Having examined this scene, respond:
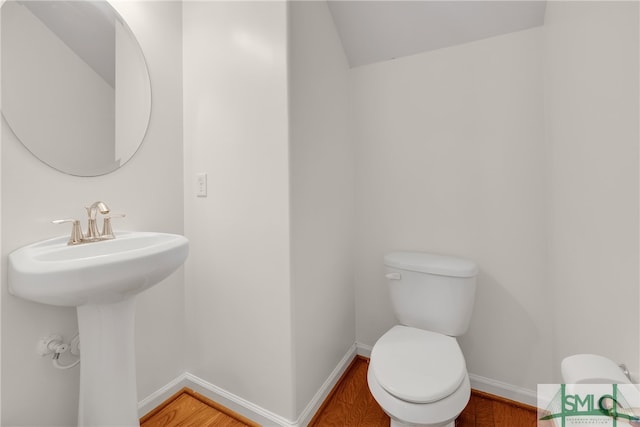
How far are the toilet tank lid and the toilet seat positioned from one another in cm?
27

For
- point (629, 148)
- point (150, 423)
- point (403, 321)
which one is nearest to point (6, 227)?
point (150, 423)

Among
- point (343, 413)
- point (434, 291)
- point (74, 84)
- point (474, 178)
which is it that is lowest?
point (343, 413)

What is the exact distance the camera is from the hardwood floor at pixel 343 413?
123 centimetres

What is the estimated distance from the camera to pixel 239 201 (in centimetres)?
123

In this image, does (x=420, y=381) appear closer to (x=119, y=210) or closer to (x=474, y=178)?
(x=474, y=178)

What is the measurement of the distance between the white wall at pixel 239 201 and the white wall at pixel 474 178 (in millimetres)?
687

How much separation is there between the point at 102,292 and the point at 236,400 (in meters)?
0.84

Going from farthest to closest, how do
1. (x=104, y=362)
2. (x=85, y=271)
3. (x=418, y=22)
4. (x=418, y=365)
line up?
(x=418, y=22) → (x=418, y=365) → (x=104, y=362) → (x=85, y=271)

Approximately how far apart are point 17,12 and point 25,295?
3.05 feet

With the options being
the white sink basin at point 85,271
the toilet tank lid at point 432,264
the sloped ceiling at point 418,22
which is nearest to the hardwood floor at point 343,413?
the toilet tank lid at point 432,264

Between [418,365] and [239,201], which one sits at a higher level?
[239,201]

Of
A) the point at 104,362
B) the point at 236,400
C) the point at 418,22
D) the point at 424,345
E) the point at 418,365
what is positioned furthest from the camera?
the point at 418,22

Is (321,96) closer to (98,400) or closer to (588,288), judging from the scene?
(588,288)

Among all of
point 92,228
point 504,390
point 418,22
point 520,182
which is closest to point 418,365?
point 504,390
